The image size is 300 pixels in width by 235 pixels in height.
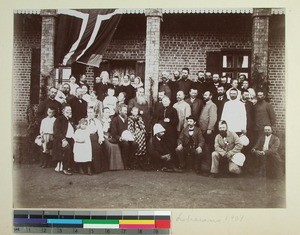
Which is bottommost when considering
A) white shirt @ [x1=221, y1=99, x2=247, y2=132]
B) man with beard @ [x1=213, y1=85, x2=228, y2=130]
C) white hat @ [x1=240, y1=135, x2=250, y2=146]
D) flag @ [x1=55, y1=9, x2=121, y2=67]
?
white hat @ [x1=240, y1=135, x2=250, y2=146]

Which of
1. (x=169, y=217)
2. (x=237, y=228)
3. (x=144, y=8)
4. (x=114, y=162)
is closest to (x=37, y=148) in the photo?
(x=114, y=162)

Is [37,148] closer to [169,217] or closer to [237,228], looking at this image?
[169,217]

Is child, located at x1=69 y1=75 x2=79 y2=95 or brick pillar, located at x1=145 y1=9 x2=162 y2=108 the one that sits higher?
brick pillar, located at x1=145 y1=9 x2=162 y2=108

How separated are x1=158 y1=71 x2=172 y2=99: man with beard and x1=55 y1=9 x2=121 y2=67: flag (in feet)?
1.30

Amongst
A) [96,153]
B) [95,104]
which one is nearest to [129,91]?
[95,104]

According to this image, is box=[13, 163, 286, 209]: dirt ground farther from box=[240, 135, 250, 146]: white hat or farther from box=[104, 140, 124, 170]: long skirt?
box=[240, 135, 250, 146]: white hat

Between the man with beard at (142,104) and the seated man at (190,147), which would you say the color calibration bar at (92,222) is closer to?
the seated man at (190,147)

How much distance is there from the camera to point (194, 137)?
2299 mm

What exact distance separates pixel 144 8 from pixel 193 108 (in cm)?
68

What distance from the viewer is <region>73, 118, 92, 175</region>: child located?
231 cm

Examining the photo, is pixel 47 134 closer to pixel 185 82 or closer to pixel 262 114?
pixel 185 82

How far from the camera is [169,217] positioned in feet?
7.43

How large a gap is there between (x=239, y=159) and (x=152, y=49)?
852mm

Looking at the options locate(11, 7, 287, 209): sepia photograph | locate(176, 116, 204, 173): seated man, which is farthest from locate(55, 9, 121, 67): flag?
locate(176, 116, 204, 173): seated man
